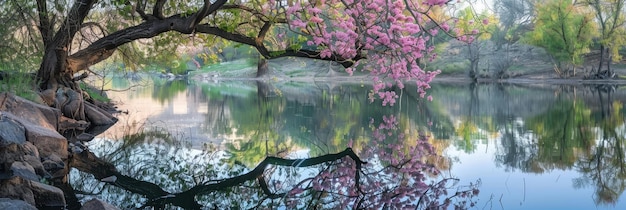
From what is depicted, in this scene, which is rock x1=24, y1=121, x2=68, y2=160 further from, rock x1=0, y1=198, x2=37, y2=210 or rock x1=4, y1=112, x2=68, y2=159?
rock x1=0, y1=198, x2=37, y2=210

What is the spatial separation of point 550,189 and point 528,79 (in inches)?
1792

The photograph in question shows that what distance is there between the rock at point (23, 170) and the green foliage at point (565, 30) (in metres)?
41.9

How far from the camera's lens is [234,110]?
860 inches

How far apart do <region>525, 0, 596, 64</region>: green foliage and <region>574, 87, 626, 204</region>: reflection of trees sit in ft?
101

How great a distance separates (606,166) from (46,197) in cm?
789

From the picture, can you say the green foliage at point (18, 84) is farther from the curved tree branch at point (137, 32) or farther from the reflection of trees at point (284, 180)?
the reflection of trees at point (284, 180)

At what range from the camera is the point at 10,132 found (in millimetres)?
8375

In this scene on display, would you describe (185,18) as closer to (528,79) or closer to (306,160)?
(306,160)

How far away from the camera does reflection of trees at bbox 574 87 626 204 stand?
8084 mm

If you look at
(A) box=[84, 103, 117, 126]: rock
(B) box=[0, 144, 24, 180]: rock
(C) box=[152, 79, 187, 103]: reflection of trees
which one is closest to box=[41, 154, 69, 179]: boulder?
(B) box=[0, 144, 24, 180]: rock

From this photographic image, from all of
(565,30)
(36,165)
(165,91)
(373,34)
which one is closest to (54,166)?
(36,165)

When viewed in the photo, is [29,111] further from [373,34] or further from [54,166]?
[373,34]

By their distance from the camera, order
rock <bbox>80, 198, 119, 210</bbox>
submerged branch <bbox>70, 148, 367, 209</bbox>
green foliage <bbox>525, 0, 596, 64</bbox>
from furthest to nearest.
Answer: green foliage <bbox>525, 0, 596, 64</bbox> → submerged branch <bbox>70, 148, 367, 209</bbox> → rock <bbox>80, 198, 119, 210</bbox>

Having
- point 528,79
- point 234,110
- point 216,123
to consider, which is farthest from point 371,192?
point 528,79
